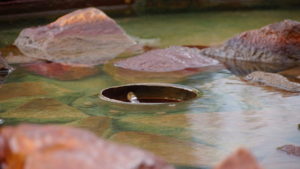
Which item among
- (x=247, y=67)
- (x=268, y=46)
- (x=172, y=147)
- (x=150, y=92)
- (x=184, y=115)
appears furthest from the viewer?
(x=268, y=46)

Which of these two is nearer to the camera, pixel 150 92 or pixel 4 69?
pixel 150 92

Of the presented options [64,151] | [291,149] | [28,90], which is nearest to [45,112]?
[28,90]

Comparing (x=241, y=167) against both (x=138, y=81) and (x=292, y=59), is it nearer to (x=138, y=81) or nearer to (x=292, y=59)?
(x=138, y=81)

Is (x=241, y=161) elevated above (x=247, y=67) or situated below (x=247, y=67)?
above

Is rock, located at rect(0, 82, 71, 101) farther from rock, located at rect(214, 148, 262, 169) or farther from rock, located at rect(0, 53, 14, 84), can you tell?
rock, located at rect(214, 148, 262, 169)

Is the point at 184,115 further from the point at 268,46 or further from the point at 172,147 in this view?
the point at 268,46

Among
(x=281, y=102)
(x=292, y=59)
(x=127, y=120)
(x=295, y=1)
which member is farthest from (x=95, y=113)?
(x=295, y=1)
